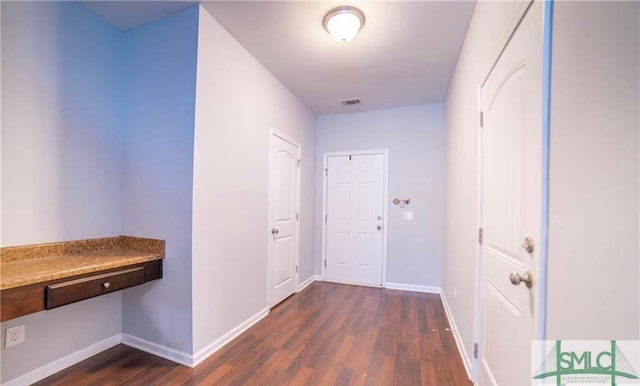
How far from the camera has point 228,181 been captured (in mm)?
2266

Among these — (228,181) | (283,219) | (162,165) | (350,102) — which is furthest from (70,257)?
(350,102)

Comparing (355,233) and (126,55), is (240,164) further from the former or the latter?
(355,233)

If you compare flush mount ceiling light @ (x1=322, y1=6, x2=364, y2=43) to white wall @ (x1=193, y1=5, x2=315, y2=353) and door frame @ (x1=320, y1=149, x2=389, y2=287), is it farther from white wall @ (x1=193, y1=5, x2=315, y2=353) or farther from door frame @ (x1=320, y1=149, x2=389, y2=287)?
door frame @ (x1=320, y1=149, x2=389, y2=287)

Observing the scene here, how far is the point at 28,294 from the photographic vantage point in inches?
53.9

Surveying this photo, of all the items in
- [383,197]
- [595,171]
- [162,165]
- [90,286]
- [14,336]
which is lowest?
[14,336]

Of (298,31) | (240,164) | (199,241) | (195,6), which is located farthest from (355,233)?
(195,6)

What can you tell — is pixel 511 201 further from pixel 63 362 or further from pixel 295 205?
pixel 63 362

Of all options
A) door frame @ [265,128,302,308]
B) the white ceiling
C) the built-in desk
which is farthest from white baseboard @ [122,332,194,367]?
the white ceiling

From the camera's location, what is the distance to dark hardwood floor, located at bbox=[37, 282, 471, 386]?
1769 millimetres

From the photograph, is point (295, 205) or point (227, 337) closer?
point (227, 337)

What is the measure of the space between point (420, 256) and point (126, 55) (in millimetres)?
4023

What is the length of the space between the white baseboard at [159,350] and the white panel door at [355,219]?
7.92 ft

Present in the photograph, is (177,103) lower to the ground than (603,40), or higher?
higher

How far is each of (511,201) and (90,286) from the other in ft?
8.05
